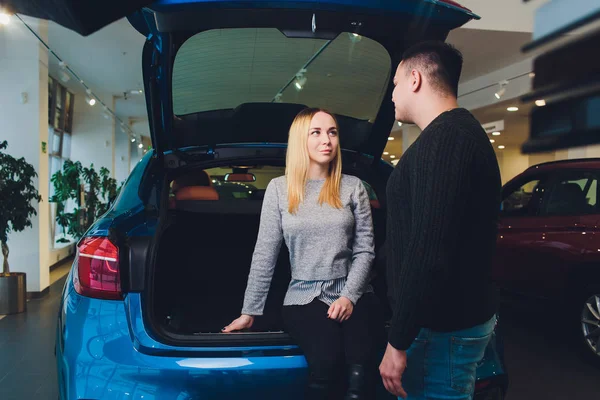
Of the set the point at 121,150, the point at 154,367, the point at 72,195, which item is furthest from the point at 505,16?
the point at 121,150

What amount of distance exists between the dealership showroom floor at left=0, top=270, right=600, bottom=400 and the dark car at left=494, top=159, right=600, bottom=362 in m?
0.25

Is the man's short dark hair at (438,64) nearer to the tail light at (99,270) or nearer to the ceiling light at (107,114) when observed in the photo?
the tail light at (99,270)

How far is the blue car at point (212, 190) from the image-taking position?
1.47m

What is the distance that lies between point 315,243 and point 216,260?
3.37 feet

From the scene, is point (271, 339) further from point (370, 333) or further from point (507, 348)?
point (507, 348)

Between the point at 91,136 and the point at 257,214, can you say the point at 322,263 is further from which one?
the point at 91,136

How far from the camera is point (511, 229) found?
4.20 m

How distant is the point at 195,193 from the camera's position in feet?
8.56

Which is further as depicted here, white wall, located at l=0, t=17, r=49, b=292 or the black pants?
white wall, located at l=0, t=17, r=49, b=292

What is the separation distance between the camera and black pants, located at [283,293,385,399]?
1498 mm

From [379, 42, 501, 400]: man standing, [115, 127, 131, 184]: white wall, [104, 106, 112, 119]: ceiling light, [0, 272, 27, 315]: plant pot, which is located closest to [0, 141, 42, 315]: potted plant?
[0, 272, 27, 315]: plant pot

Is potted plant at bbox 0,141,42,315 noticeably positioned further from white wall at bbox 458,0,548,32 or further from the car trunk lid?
white wall at bbox 458,0,548,32

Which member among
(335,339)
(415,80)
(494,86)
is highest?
(494,86)

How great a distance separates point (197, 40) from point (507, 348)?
3.25 m
